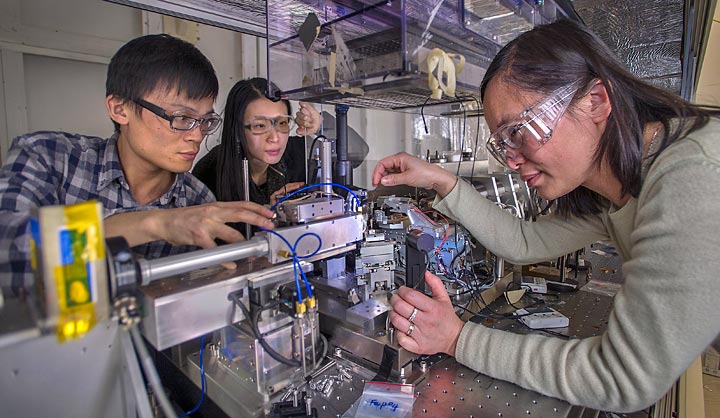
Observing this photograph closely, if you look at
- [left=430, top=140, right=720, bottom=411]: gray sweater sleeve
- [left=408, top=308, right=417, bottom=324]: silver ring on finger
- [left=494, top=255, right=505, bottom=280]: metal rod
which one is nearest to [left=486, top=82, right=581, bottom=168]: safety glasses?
[left=430, top=140, right=720, bottom=411]: gray sweater sleeve

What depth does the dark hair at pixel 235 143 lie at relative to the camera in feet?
5.65

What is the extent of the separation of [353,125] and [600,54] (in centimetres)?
324

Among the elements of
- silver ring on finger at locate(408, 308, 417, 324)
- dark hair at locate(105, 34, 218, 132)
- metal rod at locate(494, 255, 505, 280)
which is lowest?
metal rod at locate(494, 255, 505, 280)

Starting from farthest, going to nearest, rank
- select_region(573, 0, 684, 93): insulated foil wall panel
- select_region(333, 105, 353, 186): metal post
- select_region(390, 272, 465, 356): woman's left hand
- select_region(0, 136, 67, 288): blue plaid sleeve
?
select_region(573, 0, 684, 93): insulated foil wall panel → select_region(333, 105, 353, 186): metal post → select_region(390, 272, 465, 356): woman's left hand → select_region(0, 136, 67, 288): blue plaid sleeve

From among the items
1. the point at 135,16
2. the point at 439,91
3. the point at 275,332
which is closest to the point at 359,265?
the point at 275,332

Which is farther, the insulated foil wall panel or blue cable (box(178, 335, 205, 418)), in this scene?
the insulated foil wall panel

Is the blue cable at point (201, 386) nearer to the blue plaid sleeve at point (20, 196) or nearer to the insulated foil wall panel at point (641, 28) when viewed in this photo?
the blue plaid sleeve at point (20, 196)

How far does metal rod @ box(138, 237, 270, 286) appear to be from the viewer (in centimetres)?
56

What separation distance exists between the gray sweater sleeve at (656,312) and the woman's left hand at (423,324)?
5.9 inches

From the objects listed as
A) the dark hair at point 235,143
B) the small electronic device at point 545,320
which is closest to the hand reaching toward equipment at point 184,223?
the small electronic device at point 545,320

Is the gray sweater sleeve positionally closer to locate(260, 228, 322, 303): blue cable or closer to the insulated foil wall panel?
locate(260, 228, 322, 303): blue cable

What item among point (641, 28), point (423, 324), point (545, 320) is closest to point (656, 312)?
point (423, 324)

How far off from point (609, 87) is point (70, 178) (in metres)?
1.36

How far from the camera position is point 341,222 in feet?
2.90
